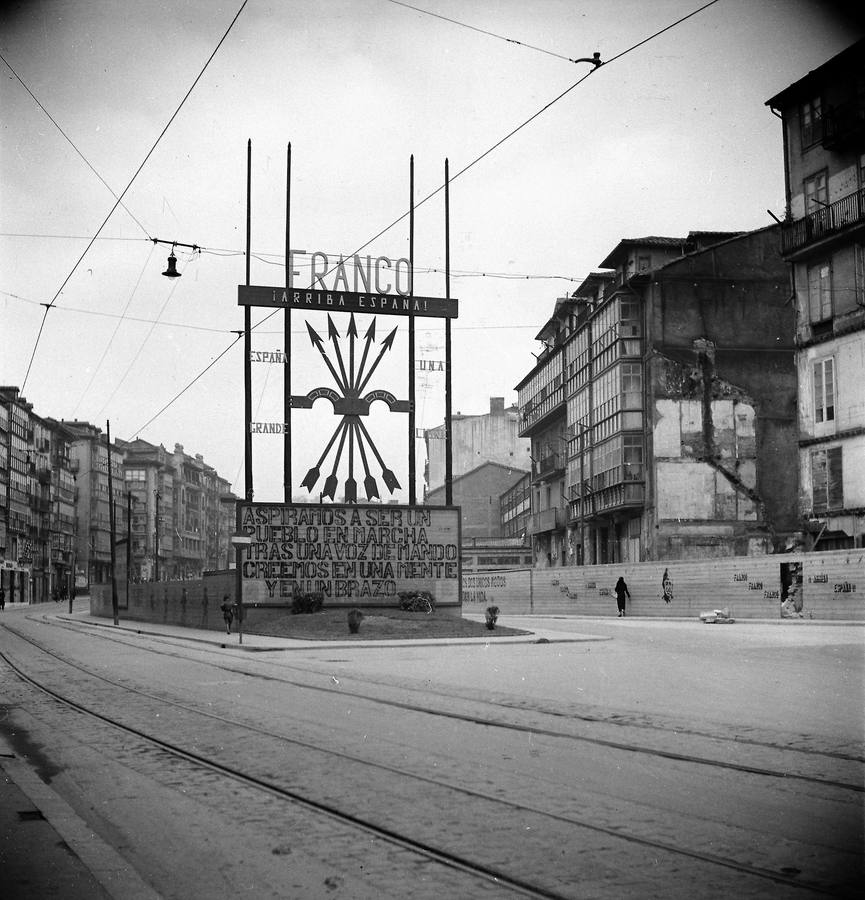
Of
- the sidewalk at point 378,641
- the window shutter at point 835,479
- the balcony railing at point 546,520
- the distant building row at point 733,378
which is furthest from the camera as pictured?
the balcony railing at point 546,520

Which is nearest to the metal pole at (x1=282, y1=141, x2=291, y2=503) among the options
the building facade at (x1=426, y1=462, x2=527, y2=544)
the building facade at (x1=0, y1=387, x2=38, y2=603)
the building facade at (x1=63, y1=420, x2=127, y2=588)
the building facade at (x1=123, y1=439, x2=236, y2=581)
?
the building facade at (x1=426, y1=462, x2=527, y2=544)

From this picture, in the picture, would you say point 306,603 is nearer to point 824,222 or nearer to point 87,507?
point 824,222

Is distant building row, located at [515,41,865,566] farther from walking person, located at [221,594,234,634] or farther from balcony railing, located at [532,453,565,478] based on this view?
walking person, located at [221,594,234,634]

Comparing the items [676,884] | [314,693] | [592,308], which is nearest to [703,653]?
[314,693]

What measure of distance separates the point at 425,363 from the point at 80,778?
29287 mm

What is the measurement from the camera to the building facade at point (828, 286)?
38.7 metres

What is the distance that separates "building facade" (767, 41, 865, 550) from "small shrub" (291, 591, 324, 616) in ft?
60.1

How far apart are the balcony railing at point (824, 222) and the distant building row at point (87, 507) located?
60.5 meters

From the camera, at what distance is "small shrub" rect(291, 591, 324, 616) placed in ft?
122

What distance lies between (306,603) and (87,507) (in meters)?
99.2

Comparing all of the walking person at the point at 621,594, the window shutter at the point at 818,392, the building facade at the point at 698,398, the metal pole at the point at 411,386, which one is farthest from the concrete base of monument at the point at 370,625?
the building facade at the point at 698,398

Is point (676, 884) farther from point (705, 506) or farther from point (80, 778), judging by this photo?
point (705, 506)

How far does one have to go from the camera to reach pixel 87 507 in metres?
129

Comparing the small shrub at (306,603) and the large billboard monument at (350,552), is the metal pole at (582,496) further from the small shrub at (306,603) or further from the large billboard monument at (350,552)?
the small shrub at (306,603)
